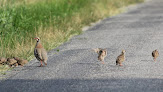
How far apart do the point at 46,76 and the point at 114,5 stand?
19.4 metres

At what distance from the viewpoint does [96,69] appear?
36.8 feet

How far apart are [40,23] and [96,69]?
7.12m

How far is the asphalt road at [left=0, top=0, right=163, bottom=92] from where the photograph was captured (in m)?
9.41

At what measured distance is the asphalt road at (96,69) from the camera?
941 cm

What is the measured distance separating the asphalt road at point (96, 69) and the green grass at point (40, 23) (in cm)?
62

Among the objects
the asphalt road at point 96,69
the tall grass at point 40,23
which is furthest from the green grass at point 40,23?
the asphalt road at point 96,69

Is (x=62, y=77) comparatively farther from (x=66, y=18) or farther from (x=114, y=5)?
(x=114, y=5)

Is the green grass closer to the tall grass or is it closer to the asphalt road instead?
the tall grass

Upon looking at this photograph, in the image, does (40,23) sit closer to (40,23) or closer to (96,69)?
(40,23)

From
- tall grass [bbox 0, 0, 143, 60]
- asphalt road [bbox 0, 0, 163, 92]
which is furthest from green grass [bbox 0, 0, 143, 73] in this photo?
asphalt road [bbox 0, 0, 163, 92]

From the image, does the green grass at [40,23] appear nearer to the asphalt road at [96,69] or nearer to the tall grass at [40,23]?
the tall grass at [40,23]

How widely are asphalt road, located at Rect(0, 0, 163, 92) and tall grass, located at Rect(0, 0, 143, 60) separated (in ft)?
1.98

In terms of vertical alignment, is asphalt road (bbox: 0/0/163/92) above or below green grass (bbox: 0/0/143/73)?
below

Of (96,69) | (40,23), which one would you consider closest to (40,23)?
(40,23)
